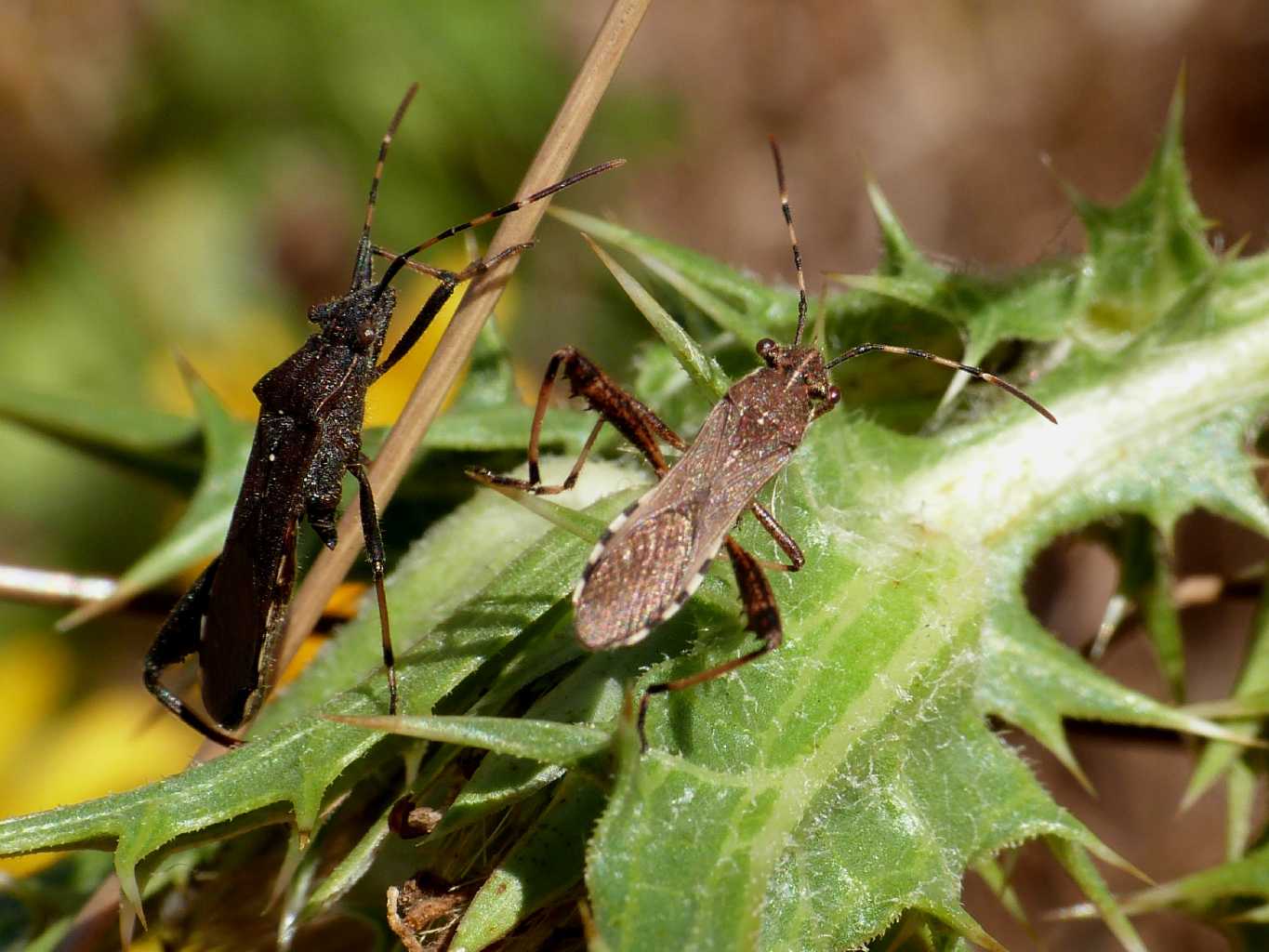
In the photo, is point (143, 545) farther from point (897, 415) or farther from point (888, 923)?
point (888, 923)

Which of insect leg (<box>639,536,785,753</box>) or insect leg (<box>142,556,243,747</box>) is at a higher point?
insect leg (<box>639,536,785,753</box>)

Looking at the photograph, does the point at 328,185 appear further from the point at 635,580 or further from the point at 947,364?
the point at 635,580

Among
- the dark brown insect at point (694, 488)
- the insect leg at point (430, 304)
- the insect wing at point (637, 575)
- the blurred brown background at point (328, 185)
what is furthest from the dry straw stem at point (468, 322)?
the blurred brown background at point (328, 185)

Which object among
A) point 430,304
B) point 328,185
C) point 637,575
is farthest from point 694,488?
point 328,185

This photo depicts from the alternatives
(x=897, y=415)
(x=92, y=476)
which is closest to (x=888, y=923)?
(x=897, y=415)

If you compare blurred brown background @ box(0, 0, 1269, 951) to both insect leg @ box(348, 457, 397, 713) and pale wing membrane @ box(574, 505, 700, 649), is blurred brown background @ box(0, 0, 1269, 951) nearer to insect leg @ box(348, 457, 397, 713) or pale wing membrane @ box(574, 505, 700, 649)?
insect leg @ box(348, 457, 397, 713)

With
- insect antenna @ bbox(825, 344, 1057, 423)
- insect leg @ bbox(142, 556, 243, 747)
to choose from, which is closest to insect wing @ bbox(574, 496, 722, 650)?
insect antenna @ bbox(825, 344, 1057, 423)
